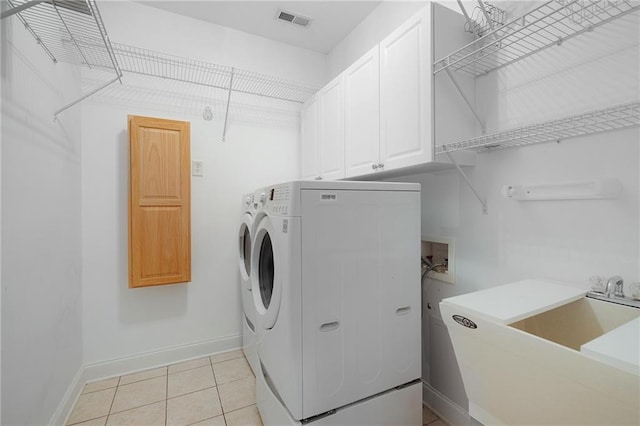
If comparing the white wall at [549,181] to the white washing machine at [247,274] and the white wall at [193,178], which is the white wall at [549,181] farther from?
the white wall at [193,178]

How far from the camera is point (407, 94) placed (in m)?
1.58

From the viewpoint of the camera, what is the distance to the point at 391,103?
169 cm

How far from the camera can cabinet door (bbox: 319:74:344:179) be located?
2.18 meters

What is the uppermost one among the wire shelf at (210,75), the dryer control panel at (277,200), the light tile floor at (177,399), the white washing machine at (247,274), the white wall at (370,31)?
the white wall at (370,31)

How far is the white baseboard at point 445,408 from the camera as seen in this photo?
1626 mm

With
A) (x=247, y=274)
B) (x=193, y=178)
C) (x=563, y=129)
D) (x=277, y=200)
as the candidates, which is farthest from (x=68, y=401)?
(x=563, y=129)

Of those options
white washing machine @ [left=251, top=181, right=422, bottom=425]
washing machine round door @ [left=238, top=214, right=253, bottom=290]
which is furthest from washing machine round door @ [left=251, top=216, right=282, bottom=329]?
washing machine round door @ [left=238, top=214, right=253, bottom=290]

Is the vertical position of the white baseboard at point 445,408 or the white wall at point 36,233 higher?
the white wall at point 36,233

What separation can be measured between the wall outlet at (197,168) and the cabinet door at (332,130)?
3.31 ft

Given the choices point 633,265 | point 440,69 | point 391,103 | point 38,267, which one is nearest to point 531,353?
point 633,265

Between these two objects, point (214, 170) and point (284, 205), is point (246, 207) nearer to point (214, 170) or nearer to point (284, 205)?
point (214, 170)

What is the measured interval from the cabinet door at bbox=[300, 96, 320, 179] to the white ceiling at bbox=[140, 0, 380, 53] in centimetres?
63

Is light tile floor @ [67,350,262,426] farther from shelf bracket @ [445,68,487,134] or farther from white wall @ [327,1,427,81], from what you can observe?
white wall @ [327,1,427,81]

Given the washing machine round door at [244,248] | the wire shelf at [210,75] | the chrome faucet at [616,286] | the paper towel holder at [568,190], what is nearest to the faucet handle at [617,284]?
the chrome faucet at [616,286]
